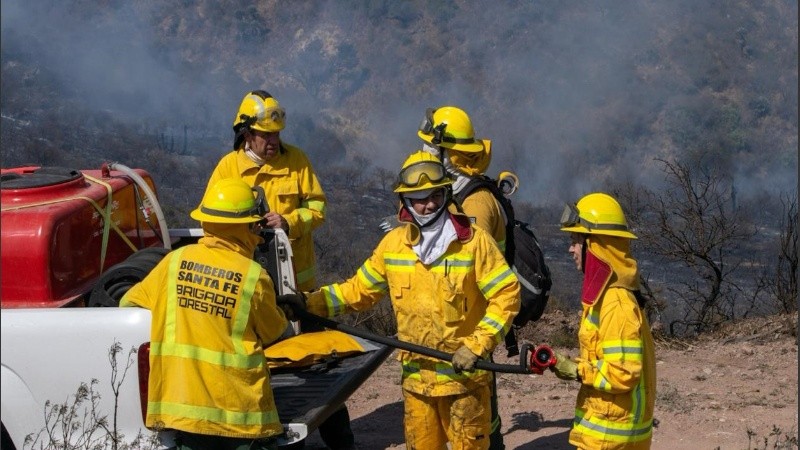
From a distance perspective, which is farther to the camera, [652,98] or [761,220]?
[652,98]

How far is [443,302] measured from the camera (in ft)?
16.3

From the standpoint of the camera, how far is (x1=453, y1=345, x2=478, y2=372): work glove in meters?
4.81

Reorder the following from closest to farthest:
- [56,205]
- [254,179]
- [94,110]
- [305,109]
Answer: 1. [56,205]
2. [254,179]
3. [94,110]
4. [305,109]

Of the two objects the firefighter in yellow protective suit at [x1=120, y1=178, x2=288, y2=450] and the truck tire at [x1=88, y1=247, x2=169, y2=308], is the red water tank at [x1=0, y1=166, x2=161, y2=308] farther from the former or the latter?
the firefighter in yellow protective suit at [x1=120, y1=178, x2=288, y2=450]

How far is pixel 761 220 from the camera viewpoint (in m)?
22.5

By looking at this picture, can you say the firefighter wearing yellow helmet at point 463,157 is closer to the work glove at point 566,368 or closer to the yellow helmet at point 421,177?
the yellow helmet at point 421,177

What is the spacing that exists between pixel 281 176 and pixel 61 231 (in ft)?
4.72

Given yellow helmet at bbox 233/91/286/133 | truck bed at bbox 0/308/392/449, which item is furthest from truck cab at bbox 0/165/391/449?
yellow helmet at bbox 233/91/286/133

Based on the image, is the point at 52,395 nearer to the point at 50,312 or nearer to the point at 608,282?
the point at 50,312

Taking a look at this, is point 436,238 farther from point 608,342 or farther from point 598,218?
point 608,342

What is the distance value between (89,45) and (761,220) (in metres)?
17.7

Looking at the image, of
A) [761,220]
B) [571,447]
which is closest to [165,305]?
[571,447]

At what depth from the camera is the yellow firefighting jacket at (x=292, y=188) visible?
21.6 feet

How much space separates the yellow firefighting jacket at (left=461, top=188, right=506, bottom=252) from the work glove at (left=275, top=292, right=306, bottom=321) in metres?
0.92
